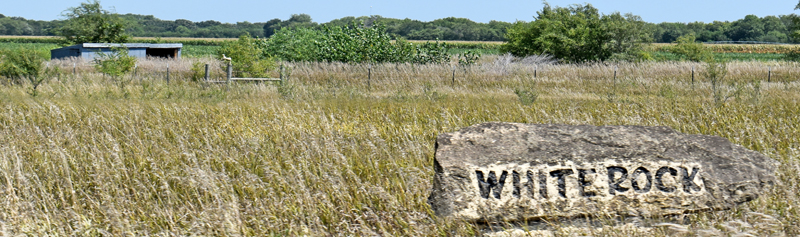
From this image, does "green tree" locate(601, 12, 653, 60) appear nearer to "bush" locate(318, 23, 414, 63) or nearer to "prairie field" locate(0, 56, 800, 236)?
"bush" locate(318, 23, 414, 63)

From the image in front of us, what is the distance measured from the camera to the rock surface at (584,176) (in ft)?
10.3

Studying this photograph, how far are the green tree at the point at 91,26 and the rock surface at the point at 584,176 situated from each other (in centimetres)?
4461

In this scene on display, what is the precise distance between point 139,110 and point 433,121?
12.9ft

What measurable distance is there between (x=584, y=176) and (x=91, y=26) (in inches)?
1778

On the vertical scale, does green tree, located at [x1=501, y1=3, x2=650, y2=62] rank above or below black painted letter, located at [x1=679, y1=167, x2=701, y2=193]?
above

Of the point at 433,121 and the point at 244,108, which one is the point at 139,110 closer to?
the point at 244,108

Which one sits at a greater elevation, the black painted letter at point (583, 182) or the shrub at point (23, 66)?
the black painted letter at point (583, 182)

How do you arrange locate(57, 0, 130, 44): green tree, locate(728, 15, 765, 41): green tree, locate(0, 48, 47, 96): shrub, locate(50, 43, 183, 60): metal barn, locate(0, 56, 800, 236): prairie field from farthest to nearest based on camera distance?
locate(728, 15, 765, 41): green tree
locate(57, 0, 130, 44): green tree
locate(50, 43, 183, 60): metal barn
locate(0, 48, 47, 96): shrub
locate(0, 56, 800, 236): prairie field

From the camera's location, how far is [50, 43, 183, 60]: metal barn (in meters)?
32.4

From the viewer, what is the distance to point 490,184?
315cm

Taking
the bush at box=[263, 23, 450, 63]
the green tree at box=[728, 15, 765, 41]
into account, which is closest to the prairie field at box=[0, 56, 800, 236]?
the bush at box=[263, 23, 450, 63]

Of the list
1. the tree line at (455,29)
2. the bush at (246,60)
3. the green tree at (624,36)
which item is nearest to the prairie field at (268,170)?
the bush at (246,60)

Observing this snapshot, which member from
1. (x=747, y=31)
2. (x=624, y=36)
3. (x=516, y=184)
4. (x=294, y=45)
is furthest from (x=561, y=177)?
(x=747, y=31)

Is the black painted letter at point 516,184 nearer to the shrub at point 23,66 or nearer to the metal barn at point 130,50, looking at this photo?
the shrub at point 23,66
